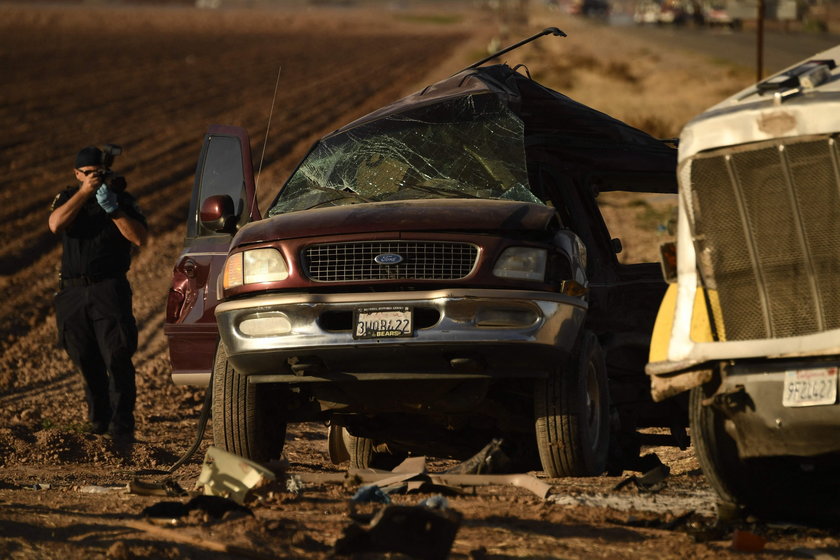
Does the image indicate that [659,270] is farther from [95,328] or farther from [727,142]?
[95,328]

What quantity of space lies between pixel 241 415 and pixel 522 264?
1643 mm

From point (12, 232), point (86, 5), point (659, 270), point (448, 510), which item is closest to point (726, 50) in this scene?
point (12, 232)

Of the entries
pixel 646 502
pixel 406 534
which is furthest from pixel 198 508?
pixel 646 502

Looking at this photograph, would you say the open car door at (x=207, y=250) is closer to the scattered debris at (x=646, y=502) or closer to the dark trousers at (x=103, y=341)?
the dark trousers at (x=103, y=341)

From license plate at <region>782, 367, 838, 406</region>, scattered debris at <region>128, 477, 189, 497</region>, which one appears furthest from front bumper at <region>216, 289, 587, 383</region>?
license plate at <region>782, 367, 838, 406</region>

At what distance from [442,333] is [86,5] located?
4598 inches

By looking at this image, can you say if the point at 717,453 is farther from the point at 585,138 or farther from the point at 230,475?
the point at 585,138

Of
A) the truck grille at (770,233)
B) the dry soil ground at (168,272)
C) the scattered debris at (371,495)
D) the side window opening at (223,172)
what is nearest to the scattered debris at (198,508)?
the dry soil ground at (168,272)

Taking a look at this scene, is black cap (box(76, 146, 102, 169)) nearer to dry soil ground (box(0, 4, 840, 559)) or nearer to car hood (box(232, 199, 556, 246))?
dry soil ground (box(0, 4, 840, 559))

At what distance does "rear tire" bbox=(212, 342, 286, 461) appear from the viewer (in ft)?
24.9

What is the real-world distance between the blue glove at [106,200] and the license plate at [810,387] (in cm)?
534

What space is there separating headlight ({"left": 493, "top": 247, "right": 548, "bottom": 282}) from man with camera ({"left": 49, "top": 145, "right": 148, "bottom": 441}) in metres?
3.53

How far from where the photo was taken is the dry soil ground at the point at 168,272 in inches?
237

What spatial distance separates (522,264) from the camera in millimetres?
7219
